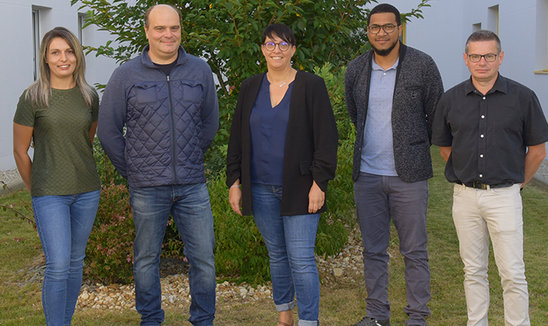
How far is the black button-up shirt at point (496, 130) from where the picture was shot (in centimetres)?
401

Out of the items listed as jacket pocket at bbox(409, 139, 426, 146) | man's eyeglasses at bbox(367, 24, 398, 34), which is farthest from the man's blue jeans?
man's eyeglasses at bbox(367, 24, 398, 34)

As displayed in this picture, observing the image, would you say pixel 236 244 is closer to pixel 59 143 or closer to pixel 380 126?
pixel 380 126

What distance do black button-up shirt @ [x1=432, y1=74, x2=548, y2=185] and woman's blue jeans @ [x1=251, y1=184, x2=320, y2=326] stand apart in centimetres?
104

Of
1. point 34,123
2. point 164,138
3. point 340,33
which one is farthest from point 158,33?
point 340,33

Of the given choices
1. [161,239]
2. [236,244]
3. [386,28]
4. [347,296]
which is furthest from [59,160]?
[347,296]

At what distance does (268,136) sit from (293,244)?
2.33 feet

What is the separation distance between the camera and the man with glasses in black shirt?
13.2ft

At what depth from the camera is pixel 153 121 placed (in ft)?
13.4

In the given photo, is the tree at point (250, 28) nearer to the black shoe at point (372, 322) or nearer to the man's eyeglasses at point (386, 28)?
the man's eyeglasses at point (386, 28)

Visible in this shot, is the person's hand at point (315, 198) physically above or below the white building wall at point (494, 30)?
below

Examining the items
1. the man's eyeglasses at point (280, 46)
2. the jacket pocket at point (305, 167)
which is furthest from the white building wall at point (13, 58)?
the jacket pocket at point (305, 167)

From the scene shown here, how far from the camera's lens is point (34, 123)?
4.04 meters

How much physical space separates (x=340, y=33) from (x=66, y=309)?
405cm

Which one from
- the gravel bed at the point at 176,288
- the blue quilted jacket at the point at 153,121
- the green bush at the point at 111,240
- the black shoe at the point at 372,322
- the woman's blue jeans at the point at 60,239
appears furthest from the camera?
the green bush at the point at 111,240
